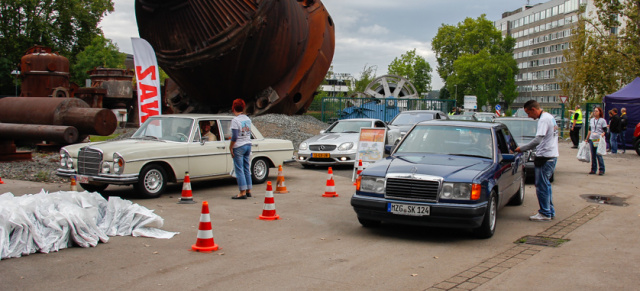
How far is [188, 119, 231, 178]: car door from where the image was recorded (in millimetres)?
10836

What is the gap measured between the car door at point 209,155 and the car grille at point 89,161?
1.70m

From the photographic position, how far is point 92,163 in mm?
9820

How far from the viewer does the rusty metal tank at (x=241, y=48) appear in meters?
19.0

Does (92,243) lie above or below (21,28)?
below

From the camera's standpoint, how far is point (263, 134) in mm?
20031

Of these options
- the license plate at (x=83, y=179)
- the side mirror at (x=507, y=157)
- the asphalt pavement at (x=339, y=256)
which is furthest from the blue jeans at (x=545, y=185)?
the license plate at (x=83, y=179)

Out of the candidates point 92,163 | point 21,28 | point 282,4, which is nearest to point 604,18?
point 282,4

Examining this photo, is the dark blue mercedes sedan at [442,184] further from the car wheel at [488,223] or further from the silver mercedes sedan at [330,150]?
the silver mercedes sedan at [330,150]

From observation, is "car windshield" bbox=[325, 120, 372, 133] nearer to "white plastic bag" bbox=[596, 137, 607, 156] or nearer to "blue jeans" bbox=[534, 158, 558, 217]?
"white plastic bag" bbox=[596, 137, 607, 156]

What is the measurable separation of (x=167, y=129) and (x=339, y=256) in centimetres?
615

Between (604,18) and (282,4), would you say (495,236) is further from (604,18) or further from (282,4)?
(604,18)

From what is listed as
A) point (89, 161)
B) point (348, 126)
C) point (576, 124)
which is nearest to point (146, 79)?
point (89, 161)

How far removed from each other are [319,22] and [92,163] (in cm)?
1484

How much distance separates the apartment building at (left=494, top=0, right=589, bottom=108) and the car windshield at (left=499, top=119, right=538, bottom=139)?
92.1 m
